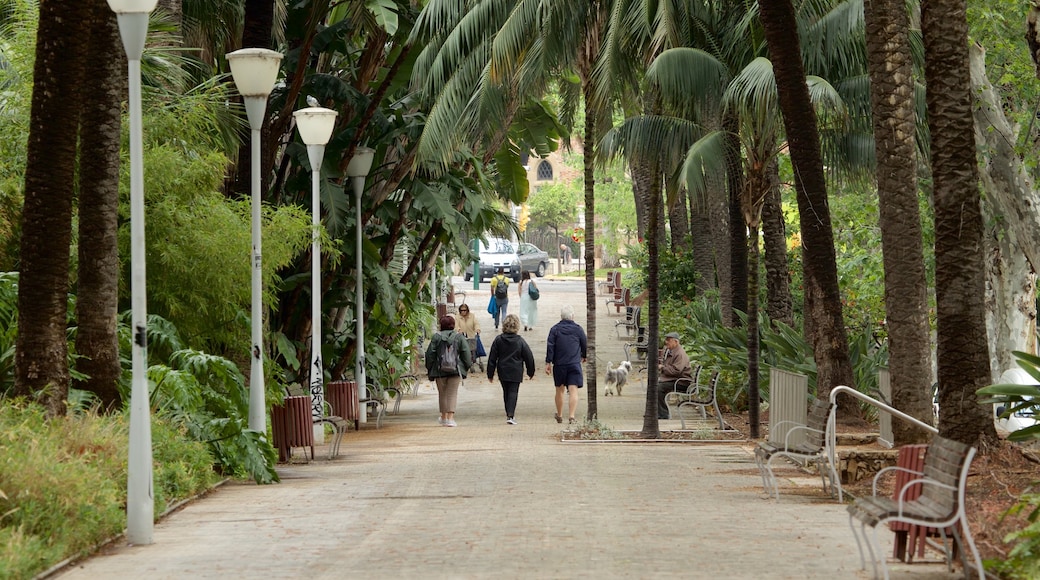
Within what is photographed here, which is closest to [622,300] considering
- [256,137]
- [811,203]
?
[811,203]

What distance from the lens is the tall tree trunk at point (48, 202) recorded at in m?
11.1

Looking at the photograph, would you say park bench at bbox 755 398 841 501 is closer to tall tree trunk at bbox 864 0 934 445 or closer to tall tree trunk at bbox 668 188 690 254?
tall tree trunk at bbox 864 0 934 445

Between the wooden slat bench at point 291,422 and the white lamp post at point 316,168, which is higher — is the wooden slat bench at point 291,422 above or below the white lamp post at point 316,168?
below

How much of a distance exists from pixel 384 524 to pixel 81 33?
463 centimetres

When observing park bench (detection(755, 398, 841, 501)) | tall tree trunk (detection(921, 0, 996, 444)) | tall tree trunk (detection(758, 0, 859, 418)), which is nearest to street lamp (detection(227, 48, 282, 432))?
park bench (detection(755, 398, 841, 501))

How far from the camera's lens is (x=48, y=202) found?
11.3m

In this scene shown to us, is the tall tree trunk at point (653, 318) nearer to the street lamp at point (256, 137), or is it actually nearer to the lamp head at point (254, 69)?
the street lamp at point (256, 137)

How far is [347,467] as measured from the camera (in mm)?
15508

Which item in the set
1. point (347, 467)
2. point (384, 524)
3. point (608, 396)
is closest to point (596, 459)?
point (347, 467)

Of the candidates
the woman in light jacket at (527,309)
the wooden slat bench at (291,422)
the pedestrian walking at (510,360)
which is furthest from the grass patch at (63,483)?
the woman in light jacket at (527,309)

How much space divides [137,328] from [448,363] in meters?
12.1

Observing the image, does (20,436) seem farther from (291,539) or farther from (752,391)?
(752,391)

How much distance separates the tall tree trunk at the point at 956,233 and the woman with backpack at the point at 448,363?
36.7ft

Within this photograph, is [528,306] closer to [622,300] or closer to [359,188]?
[622,300]
